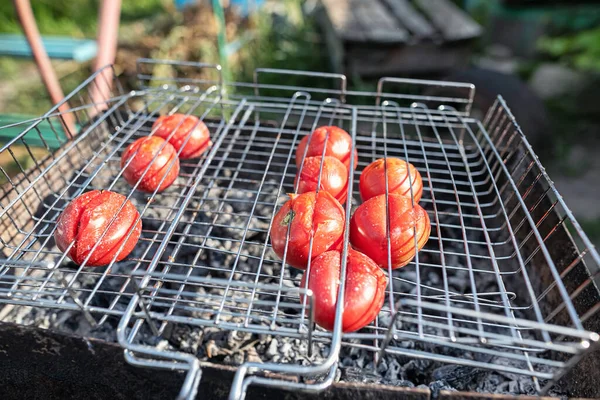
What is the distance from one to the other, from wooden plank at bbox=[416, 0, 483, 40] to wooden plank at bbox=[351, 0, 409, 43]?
1.57 ft

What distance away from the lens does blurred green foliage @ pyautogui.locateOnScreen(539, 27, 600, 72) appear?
6.00 metres

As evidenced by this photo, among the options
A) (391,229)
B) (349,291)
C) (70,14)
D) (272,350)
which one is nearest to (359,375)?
(272,350)

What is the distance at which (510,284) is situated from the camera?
2521 millimetres

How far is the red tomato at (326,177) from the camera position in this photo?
7.41 feet

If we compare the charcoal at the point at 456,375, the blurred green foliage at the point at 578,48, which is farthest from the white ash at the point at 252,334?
the blurred green foliage at the point at 578,48

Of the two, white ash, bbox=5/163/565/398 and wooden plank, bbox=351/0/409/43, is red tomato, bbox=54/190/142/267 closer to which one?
white ash, bbox=5/163/565/398

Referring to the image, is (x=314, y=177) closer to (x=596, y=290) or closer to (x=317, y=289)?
(x=317, y=289)

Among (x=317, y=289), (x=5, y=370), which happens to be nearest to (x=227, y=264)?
(x=317, y=289)

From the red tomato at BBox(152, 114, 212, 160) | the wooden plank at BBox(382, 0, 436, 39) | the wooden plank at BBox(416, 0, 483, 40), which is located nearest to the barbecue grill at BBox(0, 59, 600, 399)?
the red tomato at BBox(152, 114, 212, 160)

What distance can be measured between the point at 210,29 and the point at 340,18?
2222mm

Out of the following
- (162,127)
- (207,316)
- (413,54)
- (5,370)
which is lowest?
(207,316)

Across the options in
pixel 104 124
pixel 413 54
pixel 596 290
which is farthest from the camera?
pixel 413 54

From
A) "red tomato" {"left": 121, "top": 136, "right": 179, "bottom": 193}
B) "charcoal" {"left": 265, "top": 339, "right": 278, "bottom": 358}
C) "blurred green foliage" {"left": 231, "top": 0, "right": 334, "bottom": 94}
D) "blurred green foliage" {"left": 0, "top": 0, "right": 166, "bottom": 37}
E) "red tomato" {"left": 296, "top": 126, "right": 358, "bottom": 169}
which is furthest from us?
"blurred green foliage" {"left": 0, "top": 0, "right": 166, "bottom": 37}

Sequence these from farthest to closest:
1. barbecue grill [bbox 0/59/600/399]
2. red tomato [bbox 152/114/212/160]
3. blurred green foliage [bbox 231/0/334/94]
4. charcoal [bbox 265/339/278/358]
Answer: blurred green foliage [bbox 231/0/334/94], red tomato [bbox 152/114/212/160], charcoal [bbox 265/339/278/358], barbecue grill [bbox 0/59/600/399]
